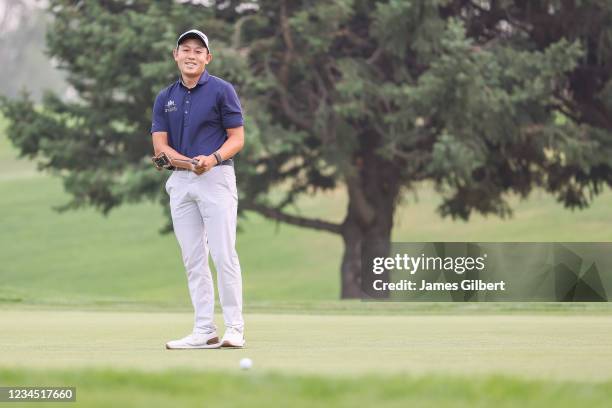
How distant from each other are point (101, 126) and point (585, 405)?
2554 cm

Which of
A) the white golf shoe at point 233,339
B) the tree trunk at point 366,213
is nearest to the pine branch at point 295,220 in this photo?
the tree trunk at point 366,213

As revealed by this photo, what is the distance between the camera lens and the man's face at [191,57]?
8.34 meters

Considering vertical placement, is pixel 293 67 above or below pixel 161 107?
above

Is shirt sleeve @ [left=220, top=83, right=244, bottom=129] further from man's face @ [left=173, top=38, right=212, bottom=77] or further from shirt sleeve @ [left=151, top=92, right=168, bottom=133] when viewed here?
shirt sleeve @ [left=151, top=92, right=168, bottom=133]

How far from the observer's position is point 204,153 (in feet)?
27.5

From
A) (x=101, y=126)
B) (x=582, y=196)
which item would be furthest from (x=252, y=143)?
(x=582, y=196)

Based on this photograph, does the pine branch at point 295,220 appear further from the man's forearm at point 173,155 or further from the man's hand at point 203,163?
the man's hand at point 203,163

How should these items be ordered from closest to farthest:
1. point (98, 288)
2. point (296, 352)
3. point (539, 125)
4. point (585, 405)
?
point (585, 405)
point (296, 352)
point (539, 125)
point (98, 288)

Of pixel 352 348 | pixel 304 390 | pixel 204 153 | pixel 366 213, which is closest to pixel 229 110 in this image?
pixel 204 153

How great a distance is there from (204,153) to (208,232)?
496 millimetres

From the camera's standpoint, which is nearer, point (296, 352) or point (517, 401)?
point (517, 401)

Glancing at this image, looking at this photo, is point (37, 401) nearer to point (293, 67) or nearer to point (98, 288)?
point (293, 67)

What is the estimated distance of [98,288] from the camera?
160 feet

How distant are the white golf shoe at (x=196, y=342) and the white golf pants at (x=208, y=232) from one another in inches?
1.8
